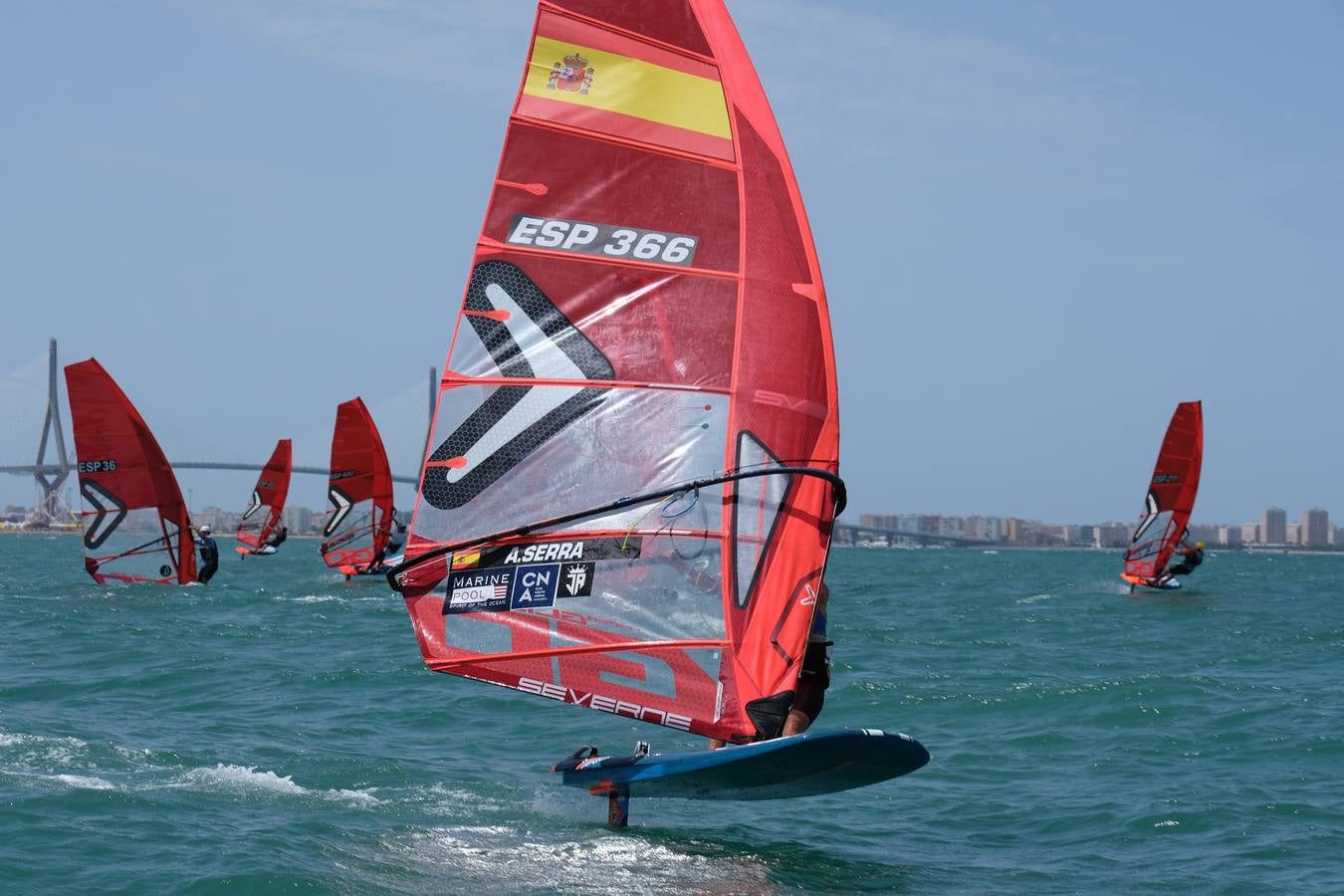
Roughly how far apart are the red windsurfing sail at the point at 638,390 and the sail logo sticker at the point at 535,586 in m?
0.01

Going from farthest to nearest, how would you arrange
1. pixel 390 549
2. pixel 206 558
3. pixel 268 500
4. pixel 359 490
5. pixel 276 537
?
pixel 276 537 < pixel 268 500 < pixel 390 549 < pixel 359 490 < pixel 206 558

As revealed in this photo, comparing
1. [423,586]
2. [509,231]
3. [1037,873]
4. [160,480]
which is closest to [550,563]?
[423,586]

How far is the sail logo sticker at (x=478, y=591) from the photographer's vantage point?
739 centimetres

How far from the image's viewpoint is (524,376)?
7.36 m

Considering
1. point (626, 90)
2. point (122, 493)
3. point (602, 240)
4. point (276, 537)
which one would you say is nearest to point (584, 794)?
point (602, 240)

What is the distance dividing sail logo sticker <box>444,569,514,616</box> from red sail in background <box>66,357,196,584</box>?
1768 cm

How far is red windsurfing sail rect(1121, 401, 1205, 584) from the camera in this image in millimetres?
30484

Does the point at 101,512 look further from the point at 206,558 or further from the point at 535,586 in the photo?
the point at 535,586

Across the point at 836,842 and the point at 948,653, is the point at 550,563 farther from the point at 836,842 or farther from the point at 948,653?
the point at 948,653

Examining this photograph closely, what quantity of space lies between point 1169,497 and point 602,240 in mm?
26480

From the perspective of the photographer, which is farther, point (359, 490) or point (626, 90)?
point (359, 490)

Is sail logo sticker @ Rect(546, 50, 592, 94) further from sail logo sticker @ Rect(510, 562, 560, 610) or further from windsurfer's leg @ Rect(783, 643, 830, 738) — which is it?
windsurfer's leg @ Rect(783, 643, 830, 738)

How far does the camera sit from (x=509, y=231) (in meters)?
7.30

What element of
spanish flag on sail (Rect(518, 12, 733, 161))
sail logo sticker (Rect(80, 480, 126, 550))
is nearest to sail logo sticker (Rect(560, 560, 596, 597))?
spanish flag on sail (Rect(518, 12, 733, 161))
